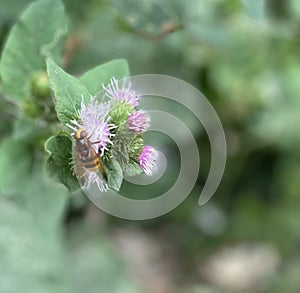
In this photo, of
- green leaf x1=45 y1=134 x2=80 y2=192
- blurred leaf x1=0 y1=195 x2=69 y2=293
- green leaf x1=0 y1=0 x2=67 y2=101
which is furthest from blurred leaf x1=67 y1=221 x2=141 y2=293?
green leaf x1=45 y1=134 x2=80 y2=192

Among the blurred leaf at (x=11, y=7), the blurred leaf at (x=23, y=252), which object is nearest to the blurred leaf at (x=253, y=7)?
the blurred leaf at (x=11, y=7)

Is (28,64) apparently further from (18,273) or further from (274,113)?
(274,113)

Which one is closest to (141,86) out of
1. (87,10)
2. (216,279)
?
(87,10)

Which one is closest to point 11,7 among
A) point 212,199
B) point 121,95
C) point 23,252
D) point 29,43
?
point 29,43

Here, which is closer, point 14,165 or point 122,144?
point 122,144

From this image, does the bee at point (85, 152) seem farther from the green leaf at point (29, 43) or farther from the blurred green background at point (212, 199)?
the blurred green background at point (212, 199)

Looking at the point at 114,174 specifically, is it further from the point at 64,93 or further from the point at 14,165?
the point at 14,165
